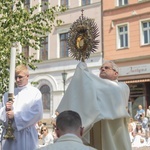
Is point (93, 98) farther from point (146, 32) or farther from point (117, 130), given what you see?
point (146, 32)

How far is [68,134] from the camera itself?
7.50 ft

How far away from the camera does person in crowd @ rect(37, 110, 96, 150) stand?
2.22m

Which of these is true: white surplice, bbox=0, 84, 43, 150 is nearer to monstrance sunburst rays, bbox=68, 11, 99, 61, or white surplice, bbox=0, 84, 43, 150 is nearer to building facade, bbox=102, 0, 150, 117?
monstrance sunburst rays, bbox=68, 11, 99, 61

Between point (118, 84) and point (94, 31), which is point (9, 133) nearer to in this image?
point (118, 84)

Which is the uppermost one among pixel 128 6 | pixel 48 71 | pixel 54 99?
pixel 128 6

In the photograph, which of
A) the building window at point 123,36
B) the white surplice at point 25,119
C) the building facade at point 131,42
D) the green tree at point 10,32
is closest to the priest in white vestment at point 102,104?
the white surplice at point 25,119

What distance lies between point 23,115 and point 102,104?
0.83m

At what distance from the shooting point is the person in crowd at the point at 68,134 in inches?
87.5

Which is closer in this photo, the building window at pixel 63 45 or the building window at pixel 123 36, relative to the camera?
the building window at pixel 123 36

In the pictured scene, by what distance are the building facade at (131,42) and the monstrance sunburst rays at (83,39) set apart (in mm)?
15413

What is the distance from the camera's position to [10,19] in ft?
33.4

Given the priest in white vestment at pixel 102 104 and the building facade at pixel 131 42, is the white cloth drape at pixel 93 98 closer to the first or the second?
the priest in white vestment at pixel 102 104

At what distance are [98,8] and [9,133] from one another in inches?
→ 774

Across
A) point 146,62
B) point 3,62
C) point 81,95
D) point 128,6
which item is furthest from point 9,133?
point 128,6
